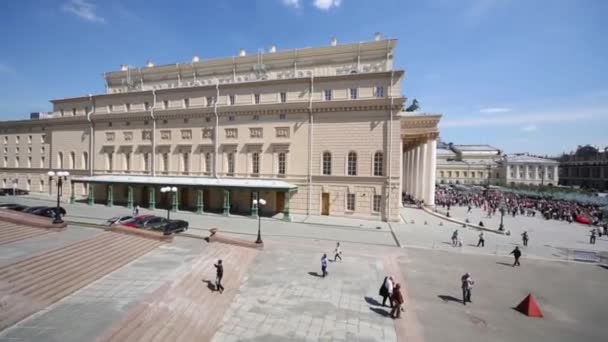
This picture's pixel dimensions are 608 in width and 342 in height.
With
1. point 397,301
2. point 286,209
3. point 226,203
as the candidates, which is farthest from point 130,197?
point 397,301

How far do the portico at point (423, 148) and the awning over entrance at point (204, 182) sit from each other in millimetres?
17025

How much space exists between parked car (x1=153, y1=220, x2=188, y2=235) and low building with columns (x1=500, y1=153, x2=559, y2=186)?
116823 mm

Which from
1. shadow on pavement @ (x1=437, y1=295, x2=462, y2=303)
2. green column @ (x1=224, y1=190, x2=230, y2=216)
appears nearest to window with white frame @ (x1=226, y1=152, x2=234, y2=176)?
green column @ (x1=224, y1=190, x2=230, y2=216)

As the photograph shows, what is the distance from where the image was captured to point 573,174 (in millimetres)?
117000

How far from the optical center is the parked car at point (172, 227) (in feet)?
65.2

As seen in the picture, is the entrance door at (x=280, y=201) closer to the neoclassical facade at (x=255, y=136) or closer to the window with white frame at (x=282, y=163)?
the neoclassical facade at (x=255, y=136)

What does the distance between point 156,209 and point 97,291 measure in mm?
23628

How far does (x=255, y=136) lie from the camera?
32531 millimetres

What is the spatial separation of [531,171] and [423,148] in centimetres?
9781

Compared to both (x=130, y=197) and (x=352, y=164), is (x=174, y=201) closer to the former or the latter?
(x=130, y=197)

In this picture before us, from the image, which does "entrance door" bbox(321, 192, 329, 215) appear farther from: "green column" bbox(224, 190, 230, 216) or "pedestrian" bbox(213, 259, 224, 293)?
"pedestrian" bbox(213, 259, 224, 293)

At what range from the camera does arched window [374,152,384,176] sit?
29.3 m

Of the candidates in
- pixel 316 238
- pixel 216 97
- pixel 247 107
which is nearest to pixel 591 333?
pixel 316 238

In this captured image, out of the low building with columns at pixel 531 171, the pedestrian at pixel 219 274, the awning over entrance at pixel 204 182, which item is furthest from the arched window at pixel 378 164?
the low building with columns at pixel 531 171
